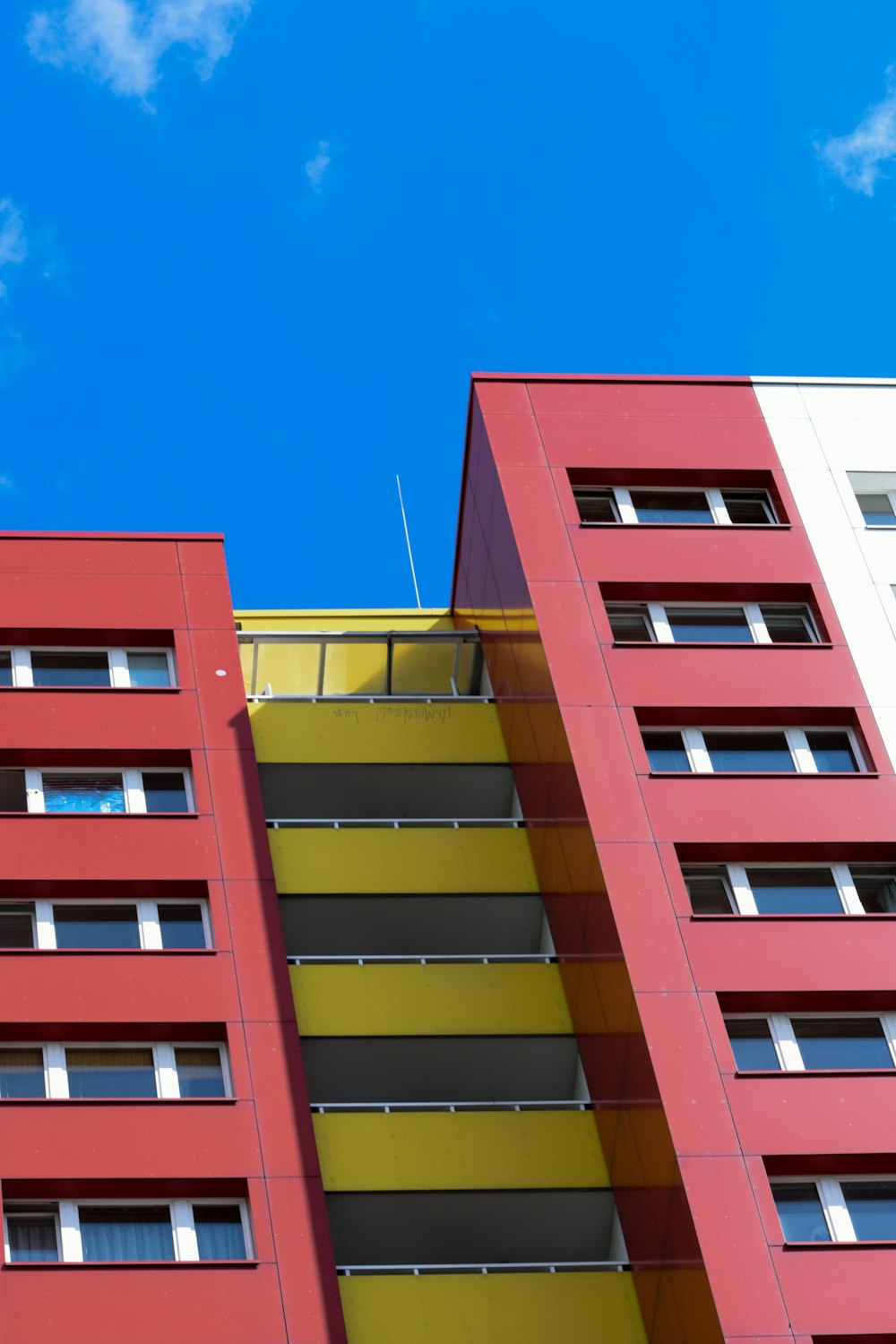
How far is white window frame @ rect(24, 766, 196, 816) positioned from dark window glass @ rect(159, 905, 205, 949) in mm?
1978

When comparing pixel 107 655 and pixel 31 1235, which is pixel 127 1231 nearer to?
pixel 31 1235

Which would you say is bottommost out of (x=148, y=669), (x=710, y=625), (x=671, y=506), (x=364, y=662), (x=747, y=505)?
(x=710, y=625)

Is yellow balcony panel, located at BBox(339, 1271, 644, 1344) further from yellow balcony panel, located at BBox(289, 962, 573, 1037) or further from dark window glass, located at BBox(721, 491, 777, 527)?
dark window glass, located at BBox(721, 491, 777, 527)

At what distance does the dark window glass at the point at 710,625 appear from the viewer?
36.1 metres

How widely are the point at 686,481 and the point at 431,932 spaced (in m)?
10.9

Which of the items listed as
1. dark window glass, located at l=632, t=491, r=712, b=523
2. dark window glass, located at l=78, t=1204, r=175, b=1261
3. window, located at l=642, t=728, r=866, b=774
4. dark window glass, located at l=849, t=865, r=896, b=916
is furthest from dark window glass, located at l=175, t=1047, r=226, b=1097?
dark window glass, located at l=632, t=491, r=712, b=523

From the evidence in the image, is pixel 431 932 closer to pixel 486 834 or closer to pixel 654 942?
pixel 486 834

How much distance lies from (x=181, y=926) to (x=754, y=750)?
10.9m

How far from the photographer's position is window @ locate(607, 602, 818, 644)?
3603 cm

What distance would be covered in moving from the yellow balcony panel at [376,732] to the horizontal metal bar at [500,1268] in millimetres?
12509

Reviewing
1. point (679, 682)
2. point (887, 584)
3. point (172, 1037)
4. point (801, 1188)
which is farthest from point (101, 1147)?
point (887, 584)

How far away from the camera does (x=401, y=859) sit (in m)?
36.6

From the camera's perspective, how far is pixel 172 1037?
30234 mm

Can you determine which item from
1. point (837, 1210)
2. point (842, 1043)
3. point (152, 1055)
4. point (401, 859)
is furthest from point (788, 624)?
point (152, 1055)
